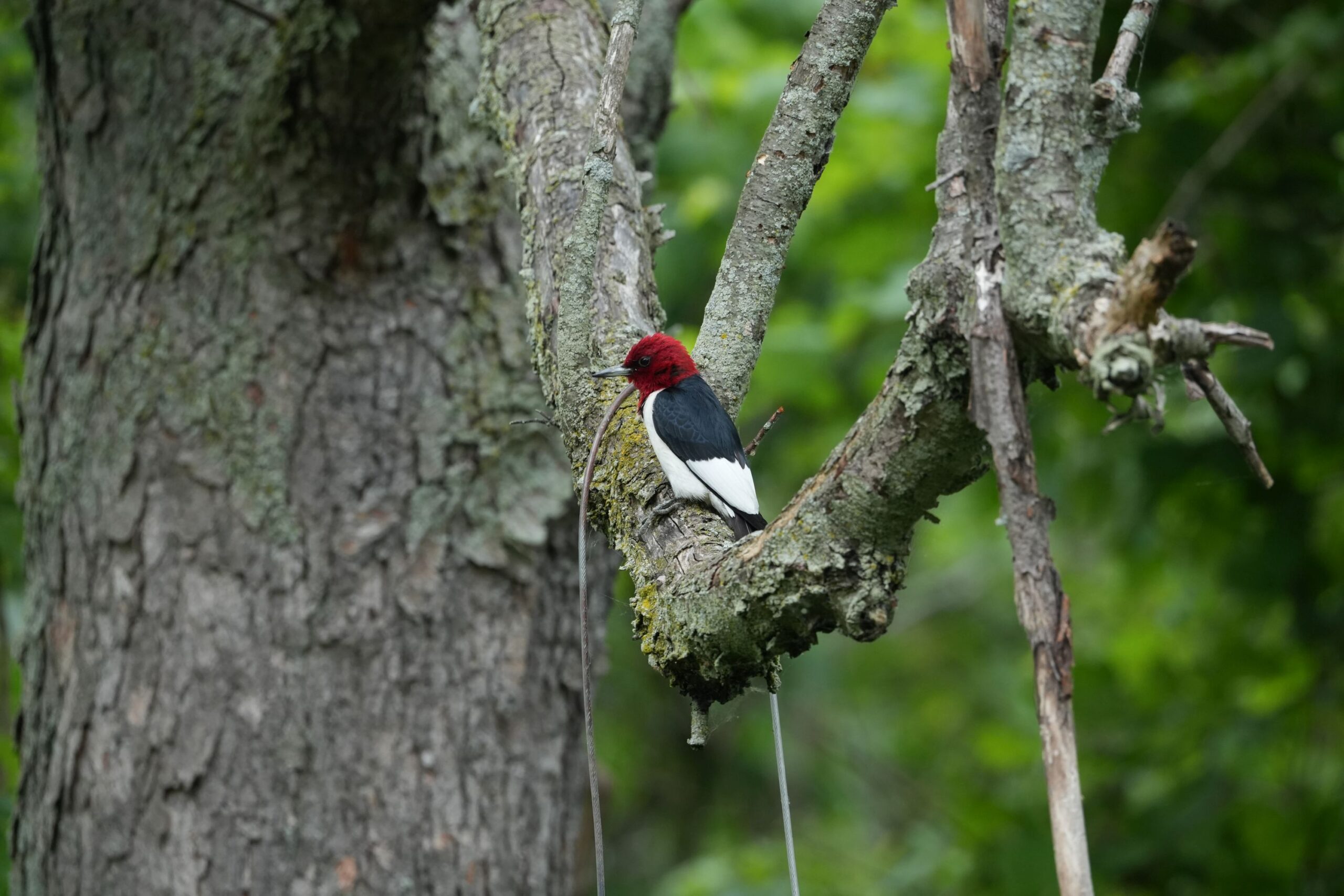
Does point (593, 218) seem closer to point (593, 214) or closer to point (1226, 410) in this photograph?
point (593, 214)

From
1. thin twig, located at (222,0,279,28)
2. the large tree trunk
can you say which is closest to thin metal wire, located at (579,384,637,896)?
the large tree trunk

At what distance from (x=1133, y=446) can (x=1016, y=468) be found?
340 centimetres

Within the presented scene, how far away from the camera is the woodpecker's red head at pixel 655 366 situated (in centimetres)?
227

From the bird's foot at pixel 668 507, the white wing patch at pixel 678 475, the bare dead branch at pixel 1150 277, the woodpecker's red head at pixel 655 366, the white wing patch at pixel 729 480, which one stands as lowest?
the bare dead branch at pixel 1150 277

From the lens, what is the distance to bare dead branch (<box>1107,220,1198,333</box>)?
3.17 ft

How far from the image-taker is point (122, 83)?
304 centimetres

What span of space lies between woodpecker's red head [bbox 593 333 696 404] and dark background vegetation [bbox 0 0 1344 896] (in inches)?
21.8

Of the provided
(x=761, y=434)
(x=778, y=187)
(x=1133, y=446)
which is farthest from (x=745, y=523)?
(x=1133, y=446)

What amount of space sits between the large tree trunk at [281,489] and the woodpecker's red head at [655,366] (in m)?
0.70

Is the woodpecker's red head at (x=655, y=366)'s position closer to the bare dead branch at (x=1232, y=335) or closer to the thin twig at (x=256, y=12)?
the bare dead branch at (x=1232, y=335)

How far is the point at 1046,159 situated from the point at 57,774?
2.84 meters

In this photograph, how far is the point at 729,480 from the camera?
2.38m

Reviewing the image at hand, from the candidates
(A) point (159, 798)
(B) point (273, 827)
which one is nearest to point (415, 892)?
(B) point (273, 827)

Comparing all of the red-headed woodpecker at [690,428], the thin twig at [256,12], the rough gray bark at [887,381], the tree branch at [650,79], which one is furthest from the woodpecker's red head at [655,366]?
the thin twig at [256,12]
